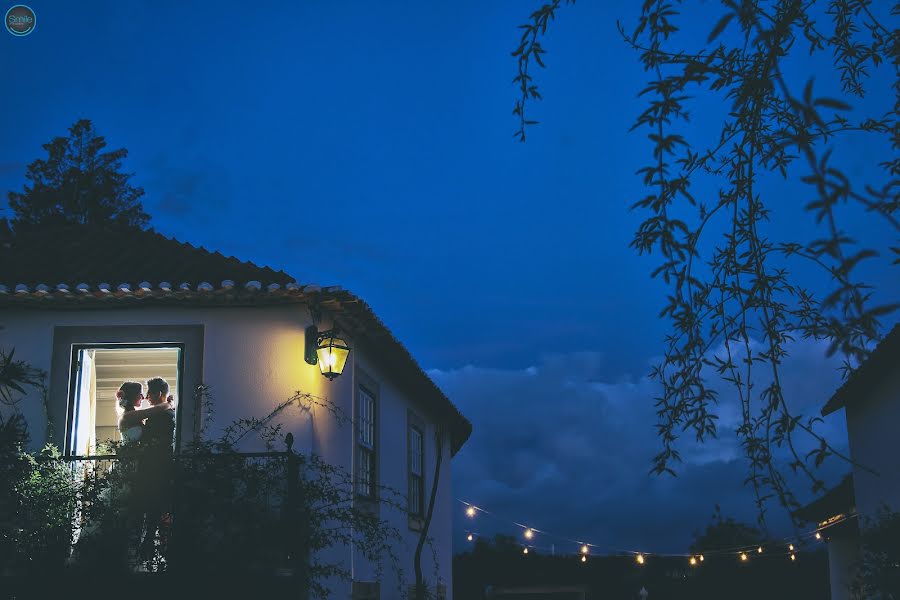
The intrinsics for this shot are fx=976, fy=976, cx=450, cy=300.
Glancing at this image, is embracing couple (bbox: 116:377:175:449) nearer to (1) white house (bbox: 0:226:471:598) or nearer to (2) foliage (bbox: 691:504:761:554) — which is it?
(1) white house (bbox: 0:226:471:598)

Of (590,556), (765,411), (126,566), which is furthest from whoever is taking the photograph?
(590,556)

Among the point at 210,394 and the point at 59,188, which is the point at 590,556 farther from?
the point at 210,394

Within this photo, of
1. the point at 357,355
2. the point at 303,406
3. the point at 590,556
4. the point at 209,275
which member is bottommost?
the point at 590,556

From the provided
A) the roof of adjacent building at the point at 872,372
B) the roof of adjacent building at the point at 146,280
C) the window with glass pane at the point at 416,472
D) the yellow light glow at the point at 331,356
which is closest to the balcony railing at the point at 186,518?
the yellow light glow at the point at 331,356

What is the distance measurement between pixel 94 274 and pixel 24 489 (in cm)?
267

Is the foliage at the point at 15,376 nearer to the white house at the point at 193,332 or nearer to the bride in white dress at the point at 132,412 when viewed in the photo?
the white house at the point at 193,332

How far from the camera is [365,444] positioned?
1201 cm

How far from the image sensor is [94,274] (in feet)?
35.7

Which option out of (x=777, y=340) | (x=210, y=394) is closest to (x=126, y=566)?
(x=210, y=394)

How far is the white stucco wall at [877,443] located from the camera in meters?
13.9

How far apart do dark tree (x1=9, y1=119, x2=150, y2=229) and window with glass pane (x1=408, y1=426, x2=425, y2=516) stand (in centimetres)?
1125
